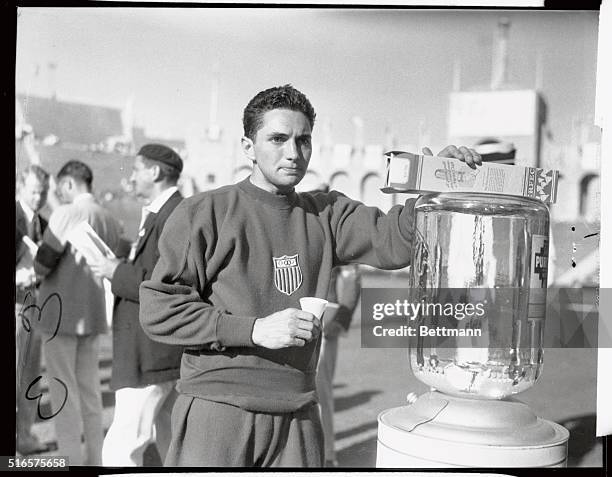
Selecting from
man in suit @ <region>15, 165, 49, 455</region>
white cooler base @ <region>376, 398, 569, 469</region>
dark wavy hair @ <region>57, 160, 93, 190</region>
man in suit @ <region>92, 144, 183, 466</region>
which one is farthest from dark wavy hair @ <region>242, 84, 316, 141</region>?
white cooler base @ <region>376, 398, 569, 469</region>

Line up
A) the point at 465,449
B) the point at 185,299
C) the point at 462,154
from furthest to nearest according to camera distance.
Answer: the point at 462,154 < the point at 185,299 < the point at 465,449

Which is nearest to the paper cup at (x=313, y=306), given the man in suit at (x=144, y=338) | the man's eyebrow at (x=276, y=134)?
the man in suit at (x=144, y=338)

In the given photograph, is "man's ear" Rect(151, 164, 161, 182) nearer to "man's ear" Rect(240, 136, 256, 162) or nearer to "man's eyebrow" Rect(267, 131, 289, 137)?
"man's ear" Rect(240, 136, 256, 162)

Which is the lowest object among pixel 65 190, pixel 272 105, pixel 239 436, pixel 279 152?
pixel 239 436

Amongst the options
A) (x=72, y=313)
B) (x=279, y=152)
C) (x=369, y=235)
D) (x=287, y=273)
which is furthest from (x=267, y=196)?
(x=72, y=313)

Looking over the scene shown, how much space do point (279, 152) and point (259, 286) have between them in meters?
0.50

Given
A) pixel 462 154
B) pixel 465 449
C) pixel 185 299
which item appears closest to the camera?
pixel 465 449

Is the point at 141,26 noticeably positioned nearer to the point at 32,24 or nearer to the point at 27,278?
the point at 32,24

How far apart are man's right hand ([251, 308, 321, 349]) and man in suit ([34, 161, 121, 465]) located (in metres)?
0.61

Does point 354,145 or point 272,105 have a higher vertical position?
point 272,105

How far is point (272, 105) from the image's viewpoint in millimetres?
2633

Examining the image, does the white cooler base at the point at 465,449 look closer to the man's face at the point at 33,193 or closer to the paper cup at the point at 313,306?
the paper cup at the point at 313,306

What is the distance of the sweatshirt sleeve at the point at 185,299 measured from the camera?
2508 millimetres

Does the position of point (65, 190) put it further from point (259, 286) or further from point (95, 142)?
point (259, 286)
